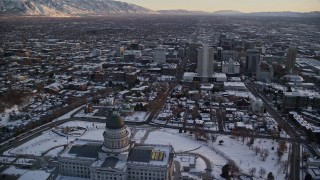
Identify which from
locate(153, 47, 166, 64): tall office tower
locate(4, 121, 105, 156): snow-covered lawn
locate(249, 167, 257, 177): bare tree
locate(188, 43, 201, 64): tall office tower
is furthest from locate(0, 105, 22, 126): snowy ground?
locate(188, 43, 201, 64): tall office tower

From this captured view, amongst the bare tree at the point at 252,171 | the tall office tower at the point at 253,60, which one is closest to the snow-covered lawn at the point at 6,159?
the bare tree at the point at 252,171

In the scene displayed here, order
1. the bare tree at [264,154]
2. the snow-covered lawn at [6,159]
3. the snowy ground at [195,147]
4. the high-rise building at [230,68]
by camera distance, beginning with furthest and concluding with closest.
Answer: the high-rise building at [230,68] < the bare tree at [264,154] < the snow-covered lawn at [6,159] < the snowy ground at [195,147]

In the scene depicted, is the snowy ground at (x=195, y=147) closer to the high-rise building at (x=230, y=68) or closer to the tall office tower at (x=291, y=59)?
the high-rise building at (x=230, y=68)

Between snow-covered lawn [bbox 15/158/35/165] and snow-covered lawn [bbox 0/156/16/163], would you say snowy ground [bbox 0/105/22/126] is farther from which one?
snow-covered lawn [bbox 15/158/35/165]

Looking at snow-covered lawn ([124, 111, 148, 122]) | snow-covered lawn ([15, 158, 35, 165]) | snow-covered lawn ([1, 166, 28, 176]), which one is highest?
snow-covered lawn ([124, 111, 148, 122])

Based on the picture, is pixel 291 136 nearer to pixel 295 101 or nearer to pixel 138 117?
pixel 295 101
